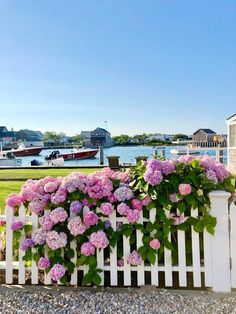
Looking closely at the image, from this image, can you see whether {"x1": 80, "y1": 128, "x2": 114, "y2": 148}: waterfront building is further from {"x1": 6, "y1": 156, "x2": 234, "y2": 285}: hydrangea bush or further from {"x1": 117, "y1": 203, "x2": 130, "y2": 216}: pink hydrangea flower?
{"x1": 117, "y1": 203, "x2": 130, "y2": 216}: pink hydrangea flower

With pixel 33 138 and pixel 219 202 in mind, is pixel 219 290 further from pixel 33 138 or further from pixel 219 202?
pixel 33 138

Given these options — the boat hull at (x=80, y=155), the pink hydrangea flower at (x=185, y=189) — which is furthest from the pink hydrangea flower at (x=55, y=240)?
the boat hull at (x=80, y=155)

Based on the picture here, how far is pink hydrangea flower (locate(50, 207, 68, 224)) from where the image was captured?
283 centimetres

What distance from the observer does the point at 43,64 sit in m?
15.3

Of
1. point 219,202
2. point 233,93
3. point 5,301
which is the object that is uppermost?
point 233,93

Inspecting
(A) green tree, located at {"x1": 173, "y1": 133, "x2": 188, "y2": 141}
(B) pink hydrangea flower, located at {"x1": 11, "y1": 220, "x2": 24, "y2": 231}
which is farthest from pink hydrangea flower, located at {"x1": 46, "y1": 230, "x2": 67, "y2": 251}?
(A) green tree, located at {"x1": 173, "y1": 133, "x2": 188, "y2": 141}

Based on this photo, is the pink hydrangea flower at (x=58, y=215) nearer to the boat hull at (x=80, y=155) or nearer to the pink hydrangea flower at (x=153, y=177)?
the pink hydrangea flower at (x=153, y=177)

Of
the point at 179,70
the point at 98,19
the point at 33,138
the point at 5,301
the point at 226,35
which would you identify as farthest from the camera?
the point at 33,138

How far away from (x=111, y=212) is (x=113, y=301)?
0.77 meters

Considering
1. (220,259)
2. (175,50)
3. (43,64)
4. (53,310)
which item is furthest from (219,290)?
(43,64)

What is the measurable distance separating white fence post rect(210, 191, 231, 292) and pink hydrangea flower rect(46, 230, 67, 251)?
4.57 feet

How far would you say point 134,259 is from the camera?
111 inches

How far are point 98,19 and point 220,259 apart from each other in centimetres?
962

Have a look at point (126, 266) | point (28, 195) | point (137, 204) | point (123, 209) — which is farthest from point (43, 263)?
point (137, 204)
